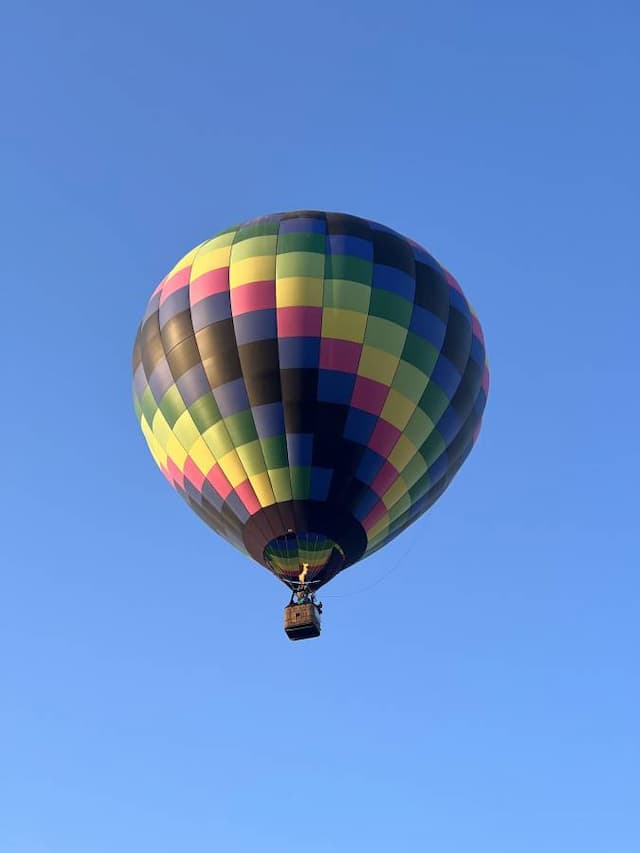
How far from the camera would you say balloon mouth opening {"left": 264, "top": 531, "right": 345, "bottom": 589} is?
19.8 meters

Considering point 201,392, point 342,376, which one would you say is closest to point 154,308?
point 201,392

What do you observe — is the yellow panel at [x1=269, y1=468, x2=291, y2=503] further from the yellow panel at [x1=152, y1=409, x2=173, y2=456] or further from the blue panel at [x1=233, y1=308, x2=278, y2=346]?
the yellow panel at [x1=152, y1=409, x2=173, y2=456]

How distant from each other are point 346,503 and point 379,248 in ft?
14.2

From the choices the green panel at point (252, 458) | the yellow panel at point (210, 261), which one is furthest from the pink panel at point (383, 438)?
the yellow panel at point (210, 261)

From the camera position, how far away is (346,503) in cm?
1984

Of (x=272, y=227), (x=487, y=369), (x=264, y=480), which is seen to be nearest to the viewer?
(x=264, y=480)

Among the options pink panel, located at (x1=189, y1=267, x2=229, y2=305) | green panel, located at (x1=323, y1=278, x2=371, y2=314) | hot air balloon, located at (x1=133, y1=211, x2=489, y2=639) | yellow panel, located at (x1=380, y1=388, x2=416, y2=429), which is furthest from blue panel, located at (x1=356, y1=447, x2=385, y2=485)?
pink panel, located at (x1=189, y1=267, x2=229, y2=305)

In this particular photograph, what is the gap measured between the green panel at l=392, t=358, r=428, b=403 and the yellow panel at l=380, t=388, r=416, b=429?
9cm

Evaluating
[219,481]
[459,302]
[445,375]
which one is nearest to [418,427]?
[445,375]

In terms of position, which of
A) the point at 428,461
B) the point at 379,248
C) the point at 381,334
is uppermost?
the point at 379,248

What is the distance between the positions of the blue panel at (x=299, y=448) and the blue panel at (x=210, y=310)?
2268 millimetres

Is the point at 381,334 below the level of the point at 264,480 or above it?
above

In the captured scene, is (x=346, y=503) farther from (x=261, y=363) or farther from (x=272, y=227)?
(x=272, y=227)

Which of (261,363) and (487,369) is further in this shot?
(487,369)
